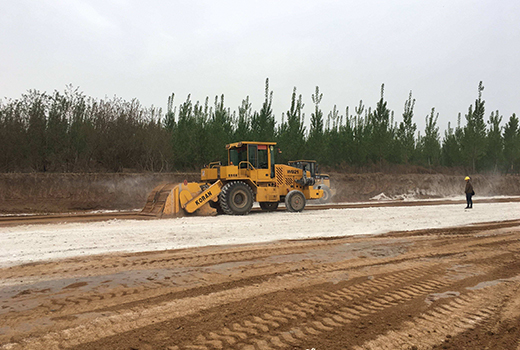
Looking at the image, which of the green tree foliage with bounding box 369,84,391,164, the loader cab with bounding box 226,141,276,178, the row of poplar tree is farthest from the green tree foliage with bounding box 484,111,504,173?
the loader cab with bounding box 226,141,276,178

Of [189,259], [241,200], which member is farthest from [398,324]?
[241,200]

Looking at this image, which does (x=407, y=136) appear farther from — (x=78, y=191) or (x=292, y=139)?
(x=78, y=191)

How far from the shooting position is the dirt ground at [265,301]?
3.64 m

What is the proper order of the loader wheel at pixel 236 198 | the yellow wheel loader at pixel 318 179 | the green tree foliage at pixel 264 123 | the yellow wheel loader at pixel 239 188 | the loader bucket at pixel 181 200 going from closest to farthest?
1. the loader bucket at pixel 181 200
2. the yellow wheel loader at pixel 239 188
3. the loader wheel at pixel 236 198
4. the yellow wheel loader at pixel 318 179
5. the green tree foliage at pixel 264 123

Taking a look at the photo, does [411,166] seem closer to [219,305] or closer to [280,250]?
[280,250]

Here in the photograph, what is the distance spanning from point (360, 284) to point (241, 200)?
10.7 metres

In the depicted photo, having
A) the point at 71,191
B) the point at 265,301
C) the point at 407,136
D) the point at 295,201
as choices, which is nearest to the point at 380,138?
the point at 407,136

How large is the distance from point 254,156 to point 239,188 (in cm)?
164

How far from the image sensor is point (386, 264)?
22.6 ft

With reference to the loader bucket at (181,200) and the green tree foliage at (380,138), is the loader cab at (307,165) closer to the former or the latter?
the loader bucket at (181,200)

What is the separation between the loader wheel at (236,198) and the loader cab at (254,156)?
962 millimetres

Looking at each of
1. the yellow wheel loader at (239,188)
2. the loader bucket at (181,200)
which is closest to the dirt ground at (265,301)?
the loader bucket at (181,200)

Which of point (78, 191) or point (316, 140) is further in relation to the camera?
point (316, 140)

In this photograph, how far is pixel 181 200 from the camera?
572 inches
